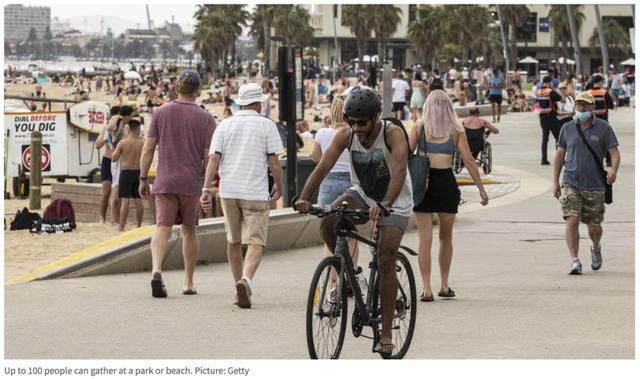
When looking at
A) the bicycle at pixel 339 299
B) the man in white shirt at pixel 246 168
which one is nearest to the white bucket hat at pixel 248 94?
the man in white shirt at pixel 246 168

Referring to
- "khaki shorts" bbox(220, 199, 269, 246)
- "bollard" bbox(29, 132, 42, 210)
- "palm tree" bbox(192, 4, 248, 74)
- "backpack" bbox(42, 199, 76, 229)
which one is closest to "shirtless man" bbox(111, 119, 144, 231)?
"backpack" bbox(42, 199, 76, 229)

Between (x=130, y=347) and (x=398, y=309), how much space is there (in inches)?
63.3

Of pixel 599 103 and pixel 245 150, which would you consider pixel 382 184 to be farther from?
pixel 599 103

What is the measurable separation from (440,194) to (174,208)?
199 centimetres

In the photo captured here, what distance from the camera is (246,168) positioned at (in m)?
10.1

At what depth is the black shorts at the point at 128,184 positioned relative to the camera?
54.6 feet

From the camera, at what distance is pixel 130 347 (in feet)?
27.3

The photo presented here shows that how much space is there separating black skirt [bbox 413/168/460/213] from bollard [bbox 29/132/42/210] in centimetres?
1091

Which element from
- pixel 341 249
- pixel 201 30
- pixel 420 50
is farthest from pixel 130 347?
pixel 201 30

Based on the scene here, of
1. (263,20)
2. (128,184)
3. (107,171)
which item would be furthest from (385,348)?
(263,20)

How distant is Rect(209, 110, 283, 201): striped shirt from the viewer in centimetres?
1010

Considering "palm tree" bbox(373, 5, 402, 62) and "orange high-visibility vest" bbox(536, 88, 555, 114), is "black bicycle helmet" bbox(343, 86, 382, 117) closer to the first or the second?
"orange high-visibility vest" bbox(536, 88, 555, 114)

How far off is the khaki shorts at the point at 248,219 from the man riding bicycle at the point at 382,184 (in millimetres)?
2459

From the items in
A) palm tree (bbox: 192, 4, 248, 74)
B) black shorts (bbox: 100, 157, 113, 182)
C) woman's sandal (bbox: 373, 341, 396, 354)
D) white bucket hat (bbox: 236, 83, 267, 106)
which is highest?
palm tree (bbox: 192, 4, 248, 74)
